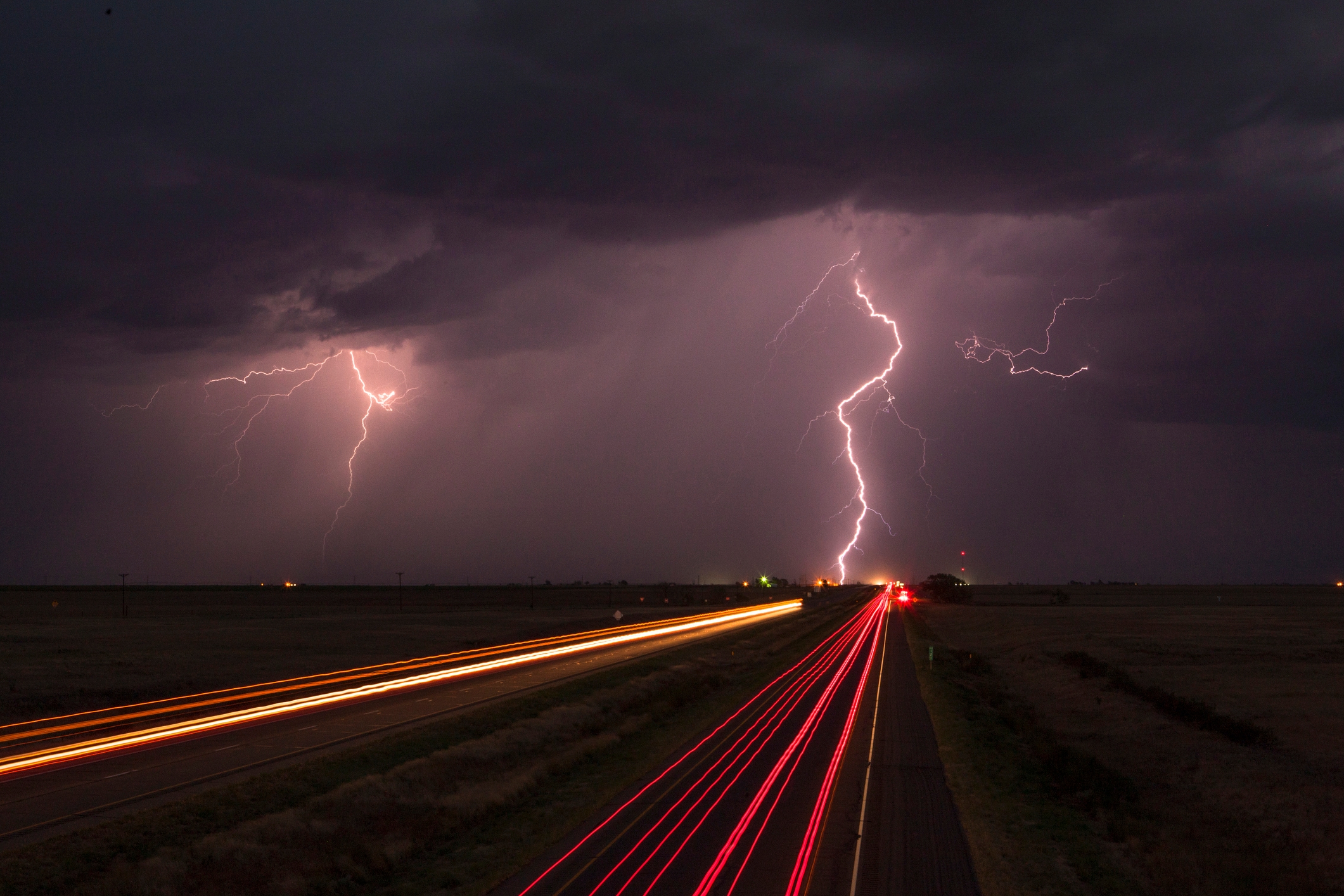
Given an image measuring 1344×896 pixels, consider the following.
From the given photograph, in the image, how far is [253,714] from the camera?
106ft

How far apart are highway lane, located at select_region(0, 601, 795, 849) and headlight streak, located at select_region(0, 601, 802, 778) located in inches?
21.0

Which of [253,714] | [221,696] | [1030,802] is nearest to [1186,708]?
[1030,802]

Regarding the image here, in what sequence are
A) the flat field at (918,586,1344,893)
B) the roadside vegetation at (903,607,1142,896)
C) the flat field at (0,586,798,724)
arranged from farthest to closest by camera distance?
the flat field at (0,586,798,724) → the flat field at (918,586,1344,893) → the roadside vegetation at (903,607,1142,896)

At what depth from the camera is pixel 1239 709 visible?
36.7 m

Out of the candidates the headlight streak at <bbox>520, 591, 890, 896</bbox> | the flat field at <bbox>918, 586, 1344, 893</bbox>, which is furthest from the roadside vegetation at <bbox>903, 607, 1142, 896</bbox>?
the headlight streak at <bbox>520, 591, 890, 896</bbox>

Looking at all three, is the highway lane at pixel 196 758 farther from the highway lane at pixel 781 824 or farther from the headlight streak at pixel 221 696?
the highway lane at pixel 781 824

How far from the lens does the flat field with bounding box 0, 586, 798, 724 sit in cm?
3897

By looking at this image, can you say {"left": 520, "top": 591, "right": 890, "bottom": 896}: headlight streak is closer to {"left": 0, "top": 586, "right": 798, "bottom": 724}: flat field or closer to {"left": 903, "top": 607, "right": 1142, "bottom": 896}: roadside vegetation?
Result: {"left": 903, "top": 607, "right": 1142, "bottom": 896}: roadside vegetation

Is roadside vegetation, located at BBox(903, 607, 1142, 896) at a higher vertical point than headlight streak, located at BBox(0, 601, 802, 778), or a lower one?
lower

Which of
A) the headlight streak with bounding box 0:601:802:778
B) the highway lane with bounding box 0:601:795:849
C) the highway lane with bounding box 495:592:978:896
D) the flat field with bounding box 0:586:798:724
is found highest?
the flat field with bounding box 0:586:798:724

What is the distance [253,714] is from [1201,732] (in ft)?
106

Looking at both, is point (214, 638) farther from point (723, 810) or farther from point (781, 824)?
point (781, 824)

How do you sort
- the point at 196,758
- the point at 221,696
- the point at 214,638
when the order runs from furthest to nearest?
the point at 214,638 → the point at 221,696 → the point at 196,758

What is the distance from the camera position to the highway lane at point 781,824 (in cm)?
1612
